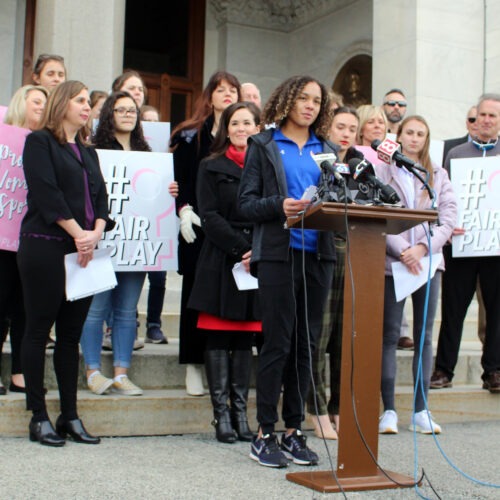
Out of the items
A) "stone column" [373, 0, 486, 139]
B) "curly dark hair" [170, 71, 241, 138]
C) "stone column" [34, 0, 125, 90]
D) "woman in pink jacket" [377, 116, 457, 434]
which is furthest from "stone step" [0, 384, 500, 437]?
"stone column" [373, 0, 486, 139]

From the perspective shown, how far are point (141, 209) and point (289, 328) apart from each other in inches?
74.7

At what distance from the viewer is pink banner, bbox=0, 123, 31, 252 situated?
18.1 ft

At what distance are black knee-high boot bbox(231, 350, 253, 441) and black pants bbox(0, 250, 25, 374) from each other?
1.39 m

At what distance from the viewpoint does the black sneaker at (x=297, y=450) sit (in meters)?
4.75

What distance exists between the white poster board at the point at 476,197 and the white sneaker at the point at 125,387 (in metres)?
2.66

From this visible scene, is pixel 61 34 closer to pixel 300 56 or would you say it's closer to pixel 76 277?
pixel 76 277

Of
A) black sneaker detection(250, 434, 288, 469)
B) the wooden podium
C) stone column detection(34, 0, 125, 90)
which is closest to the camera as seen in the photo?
Answer: the wooden podium

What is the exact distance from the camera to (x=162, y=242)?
619 cm

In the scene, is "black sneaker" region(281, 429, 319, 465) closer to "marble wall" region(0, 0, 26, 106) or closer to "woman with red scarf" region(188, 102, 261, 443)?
"woman with red scarf" region(188, 102, 261, 443)

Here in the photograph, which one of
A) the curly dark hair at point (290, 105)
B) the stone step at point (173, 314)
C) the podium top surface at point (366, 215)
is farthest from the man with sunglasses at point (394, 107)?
the podium top surface at point (366, 215)

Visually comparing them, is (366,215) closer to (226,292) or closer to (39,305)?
(226,292)

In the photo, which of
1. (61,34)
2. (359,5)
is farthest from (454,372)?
(359,5)

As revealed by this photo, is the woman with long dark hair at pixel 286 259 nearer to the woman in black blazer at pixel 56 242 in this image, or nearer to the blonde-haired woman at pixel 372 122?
the woman in black blazer at pixel 56 242

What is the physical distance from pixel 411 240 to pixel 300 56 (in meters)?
10.4
